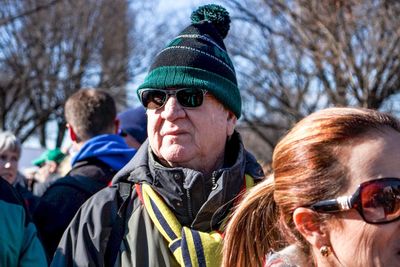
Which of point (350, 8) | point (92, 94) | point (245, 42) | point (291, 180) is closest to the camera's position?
point (291, 180)

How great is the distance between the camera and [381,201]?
2.07 meters

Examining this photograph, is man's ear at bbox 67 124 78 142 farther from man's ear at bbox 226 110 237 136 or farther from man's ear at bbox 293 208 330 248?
man's ear at bbox 293 208 330 248

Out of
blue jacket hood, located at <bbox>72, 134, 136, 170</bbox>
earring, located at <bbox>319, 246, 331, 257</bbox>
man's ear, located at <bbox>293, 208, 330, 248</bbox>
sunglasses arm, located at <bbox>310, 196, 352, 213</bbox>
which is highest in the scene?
blue jacket hood, located at <bbox>72, 134, 136, 170</bbox>

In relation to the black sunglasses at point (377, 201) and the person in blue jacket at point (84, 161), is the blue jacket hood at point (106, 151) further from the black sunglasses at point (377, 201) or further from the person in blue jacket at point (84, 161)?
the black sunglasses at point (377, 201)

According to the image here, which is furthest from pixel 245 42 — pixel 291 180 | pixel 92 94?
pixel 291 180

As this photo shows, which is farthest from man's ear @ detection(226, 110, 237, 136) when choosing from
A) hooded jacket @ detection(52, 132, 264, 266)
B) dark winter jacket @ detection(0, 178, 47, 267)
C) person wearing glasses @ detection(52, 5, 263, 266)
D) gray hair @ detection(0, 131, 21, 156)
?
gray hair @ detection(0, 131, 21, 156)

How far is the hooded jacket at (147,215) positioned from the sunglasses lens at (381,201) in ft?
2.85

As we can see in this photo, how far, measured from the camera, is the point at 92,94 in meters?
4.76

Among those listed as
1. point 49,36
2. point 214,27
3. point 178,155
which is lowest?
point 178,155

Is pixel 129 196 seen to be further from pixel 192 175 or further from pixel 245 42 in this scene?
pixel 245 42

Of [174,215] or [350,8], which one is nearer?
[174,215]

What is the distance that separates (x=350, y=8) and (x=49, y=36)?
15389mm

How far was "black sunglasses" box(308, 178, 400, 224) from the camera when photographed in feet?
6.77

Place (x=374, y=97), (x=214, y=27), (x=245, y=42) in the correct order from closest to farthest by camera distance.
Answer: (x=214, y=27) → (x=374, y=97) → (x=245, y=42)
